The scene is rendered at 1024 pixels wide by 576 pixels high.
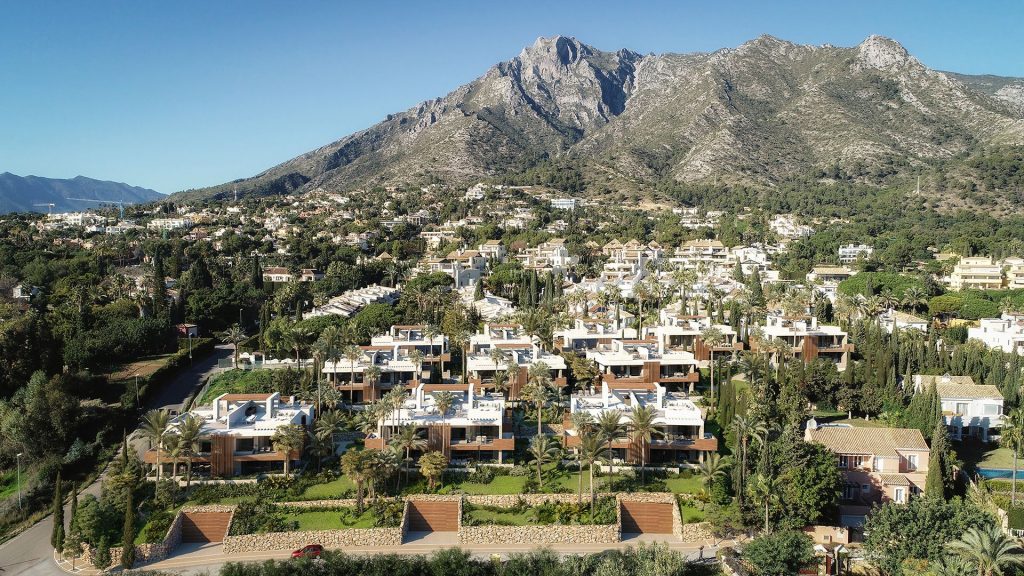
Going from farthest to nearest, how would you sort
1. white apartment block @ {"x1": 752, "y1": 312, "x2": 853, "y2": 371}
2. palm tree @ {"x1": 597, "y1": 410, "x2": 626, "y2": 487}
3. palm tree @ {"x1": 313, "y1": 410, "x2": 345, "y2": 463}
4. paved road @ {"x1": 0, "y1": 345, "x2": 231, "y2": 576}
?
white apartment block @ {"x1": 752, "y1": 312, "x2": 853, "y2": 371}
palm tree @ {"x1": 313, "y1": 410, "x2": 345, "y2": 463}
palm tree @ {"x1": 597, "y1": 410, "x2": 626, "y2": 487}
paved road @ {"x1": 0, "y1": 345, "x2": 231, "y2": 576}

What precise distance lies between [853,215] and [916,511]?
12341 centimetres

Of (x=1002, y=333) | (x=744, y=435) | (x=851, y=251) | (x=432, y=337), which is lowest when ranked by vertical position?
(x=744, y=435)

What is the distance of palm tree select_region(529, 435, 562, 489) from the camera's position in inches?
1486

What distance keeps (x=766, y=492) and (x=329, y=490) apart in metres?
22.2

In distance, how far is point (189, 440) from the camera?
3766 centimetres

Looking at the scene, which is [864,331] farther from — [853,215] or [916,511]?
[853,215]

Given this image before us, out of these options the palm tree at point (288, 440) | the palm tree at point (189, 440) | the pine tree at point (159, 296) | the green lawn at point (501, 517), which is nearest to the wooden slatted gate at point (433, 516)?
the green lawn at point (501, 517)

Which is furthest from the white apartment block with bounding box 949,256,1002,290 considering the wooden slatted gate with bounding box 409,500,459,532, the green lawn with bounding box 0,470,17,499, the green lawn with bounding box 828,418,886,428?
the green lawn with bounding box 0,470,17,499

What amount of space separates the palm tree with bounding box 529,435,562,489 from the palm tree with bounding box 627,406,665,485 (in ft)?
15.1

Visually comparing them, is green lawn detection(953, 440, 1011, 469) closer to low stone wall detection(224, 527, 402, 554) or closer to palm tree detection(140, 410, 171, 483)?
low stone wall detection(224, 527, 402, 554)

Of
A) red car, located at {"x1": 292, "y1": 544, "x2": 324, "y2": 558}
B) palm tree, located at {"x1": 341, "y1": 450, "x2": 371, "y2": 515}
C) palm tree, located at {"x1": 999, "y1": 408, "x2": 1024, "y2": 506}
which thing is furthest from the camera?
palm tree, located at {"x1": 999, "y1": 408, "x2": 1024, "y2": 506}

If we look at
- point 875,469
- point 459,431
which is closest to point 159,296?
point 459,431

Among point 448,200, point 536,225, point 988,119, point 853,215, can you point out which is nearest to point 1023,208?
point 853,215

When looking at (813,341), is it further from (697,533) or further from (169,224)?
(169,224)
